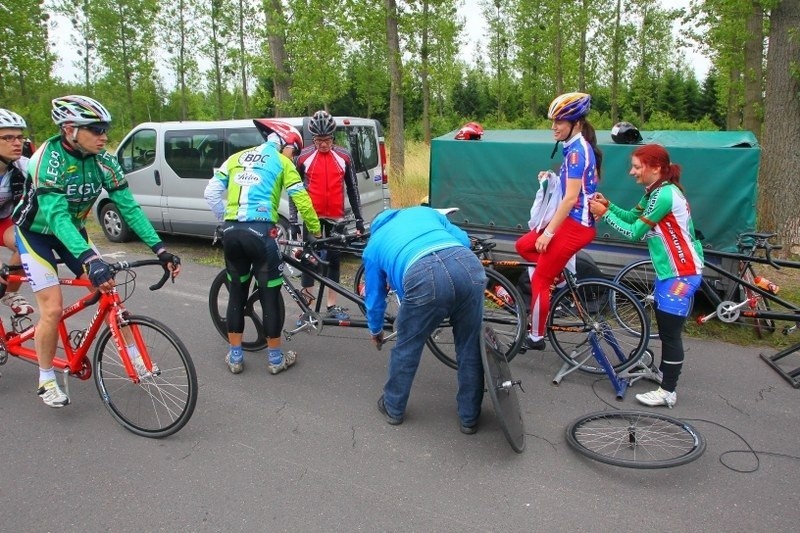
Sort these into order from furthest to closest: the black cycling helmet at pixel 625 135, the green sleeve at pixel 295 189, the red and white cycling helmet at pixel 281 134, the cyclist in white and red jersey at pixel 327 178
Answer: the black cycling helmet at pixel 625 135 < the cyclist in white and red jersey at pixel 327 178 < the red and white cycling helmet at pixel 281 134 < the green sleeve at pixel 295 189

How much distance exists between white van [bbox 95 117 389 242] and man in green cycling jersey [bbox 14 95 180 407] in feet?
13.6

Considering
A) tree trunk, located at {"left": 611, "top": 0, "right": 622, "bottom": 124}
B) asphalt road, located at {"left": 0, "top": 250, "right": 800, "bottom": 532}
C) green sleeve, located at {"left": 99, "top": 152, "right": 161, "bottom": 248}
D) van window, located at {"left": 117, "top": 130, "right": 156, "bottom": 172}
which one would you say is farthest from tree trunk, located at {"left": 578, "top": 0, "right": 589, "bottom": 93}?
green sleeve, located at {"left": 99, "top": 152, "right": 161, "bottom": 248}

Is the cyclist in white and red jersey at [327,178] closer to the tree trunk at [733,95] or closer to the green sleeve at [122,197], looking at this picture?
the green sleeve at [122,197]

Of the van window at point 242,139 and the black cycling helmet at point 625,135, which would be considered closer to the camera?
the black cycling helmet at point 625,135

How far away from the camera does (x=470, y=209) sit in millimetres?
7016

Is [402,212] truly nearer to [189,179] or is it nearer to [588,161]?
[588,161]

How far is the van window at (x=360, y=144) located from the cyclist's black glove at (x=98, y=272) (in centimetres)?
521

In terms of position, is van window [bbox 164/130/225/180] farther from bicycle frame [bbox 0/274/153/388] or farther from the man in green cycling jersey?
the man in green cycling jersey

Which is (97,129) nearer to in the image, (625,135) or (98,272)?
(98,272)

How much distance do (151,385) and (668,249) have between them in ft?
12.0

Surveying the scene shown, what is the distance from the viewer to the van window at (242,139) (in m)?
8.30

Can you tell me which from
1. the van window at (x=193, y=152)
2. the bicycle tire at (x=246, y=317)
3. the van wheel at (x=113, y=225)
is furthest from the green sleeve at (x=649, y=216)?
the van wheel at (x=113, y=225)

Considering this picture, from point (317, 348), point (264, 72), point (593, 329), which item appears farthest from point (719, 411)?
point (264, 72)

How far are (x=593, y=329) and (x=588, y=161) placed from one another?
49.8 inches
